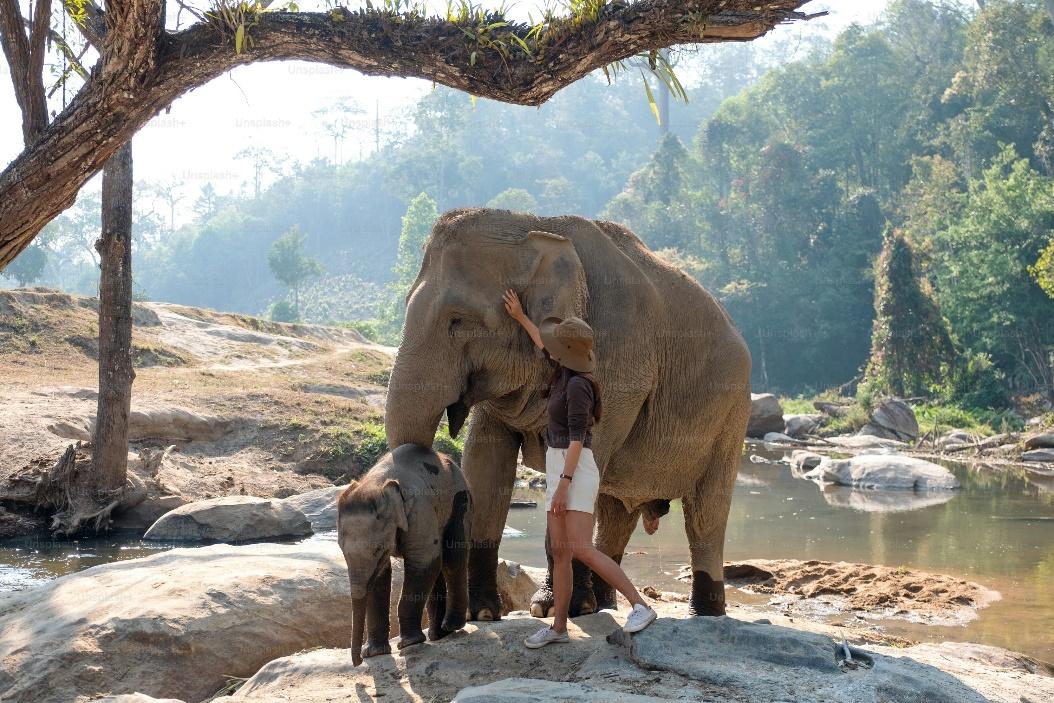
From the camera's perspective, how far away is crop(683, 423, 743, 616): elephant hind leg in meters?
7.56

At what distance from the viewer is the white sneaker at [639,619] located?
5.62 m

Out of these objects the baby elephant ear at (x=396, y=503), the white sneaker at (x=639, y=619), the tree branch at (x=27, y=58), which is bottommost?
the white sneaker at (x=639, y=619)

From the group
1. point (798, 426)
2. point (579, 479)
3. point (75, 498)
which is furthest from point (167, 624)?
point (798, 426)

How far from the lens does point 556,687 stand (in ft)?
16.1

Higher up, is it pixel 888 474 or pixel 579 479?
pixel 579 479

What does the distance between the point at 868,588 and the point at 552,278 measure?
6.68m

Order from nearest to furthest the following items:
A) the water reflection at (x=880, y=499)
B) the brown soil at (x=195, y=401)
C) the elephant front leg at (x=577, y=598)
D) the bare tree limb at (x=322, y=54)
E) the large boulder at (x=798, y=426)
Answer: the bare tree limb at (x=322, y=54) < the elephant front leg at (x=577, y=598) < the brown soil at (x=195, y=401) < the water reflection at (x=880, y=499) < the large boulder at (x=798, y=426)

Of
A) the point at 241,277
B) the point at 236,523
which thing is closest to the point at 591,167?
the point at 241,277

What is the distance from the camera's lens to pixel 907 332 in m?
38.8

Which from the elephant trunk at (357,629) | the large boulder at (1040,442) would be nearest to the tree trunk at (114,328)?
the elephant trunk at (357,629)

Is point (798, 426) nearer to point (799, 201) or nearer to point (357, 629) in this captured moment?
point (357, 629)

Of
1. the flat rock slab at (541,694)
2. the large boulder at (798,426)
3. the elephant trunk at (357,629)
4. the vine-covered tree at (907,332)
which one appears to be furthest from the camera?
the vine-covered tree at (907,332)

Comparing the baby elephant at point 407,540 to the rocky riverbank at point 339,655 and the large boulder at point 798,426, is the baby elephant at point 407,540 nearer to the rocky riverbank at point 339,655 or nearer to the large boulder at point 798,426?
the rocky riverbank at point 339,655

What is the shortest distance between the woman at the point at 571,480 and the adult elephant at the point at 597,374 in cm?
68
